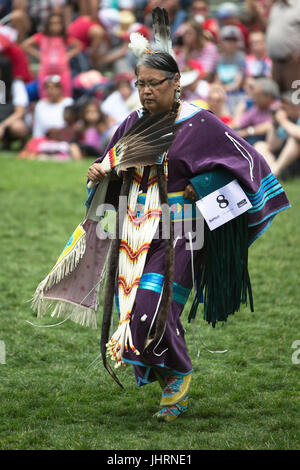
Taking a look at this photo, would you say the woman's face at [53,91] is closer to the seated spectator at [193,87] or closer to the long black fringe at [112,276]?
the seated spectator at [193,87]

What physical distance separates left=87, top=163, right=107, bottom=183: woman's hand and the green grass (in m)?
1.14

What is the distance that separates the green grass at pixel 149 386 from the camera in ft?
12.2

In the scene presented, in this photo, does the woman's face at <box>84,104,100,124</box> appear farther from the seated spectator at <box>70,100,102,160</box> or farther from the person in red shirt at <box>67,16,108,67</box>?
the person in red shirt at <box>67,16,108,67</box>

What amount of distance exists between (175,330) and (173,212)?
563 millimetres

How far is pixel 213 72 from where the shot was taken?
36.9 ft

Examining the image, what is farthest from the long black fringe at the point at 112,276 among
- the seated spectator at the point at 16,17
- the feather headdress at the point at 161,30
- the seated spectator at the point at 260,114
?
the seated spectator at the point at 16,17

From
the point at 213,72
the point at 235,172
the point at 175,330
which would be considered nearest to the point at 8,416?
the point at 175,330

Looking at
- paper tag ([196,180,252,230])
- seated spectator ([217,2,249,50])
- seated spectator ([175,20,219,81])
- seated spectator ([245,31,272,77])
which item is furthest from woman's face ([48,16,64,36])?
paper tag ([196,180,252,230])

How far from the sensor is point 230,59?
446 inches

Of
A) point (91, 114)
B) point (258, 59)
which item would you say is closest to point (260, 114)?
point (258, 59)

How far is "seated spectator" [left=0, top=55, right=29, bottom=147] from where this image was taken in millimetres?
10984

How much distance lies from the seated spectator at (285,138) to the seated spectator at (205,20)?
8.34 feet

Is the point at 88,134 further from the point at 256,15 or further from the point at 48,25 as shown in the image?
the point at 256,15

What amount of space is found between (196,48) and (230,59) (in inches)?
19.5
